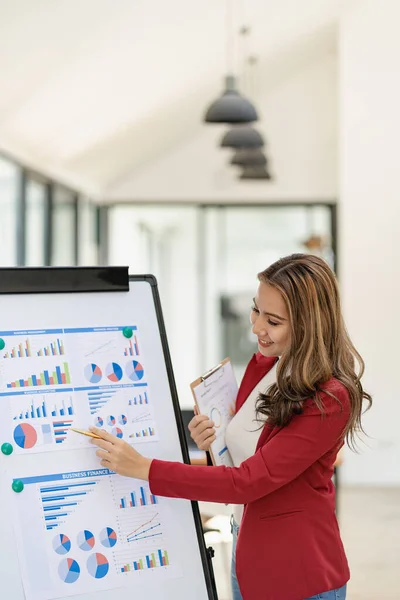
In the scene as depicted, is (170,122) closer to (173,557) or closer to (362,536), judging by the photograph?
(362,536)

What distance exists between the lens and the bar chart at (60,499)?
193cm

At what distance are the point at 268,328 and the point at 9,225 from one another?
580 cm

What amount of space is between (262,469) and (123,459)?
0.92ft

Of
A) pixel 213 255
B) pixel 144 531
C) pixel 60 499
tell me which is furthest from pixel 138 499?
pixel 213 255

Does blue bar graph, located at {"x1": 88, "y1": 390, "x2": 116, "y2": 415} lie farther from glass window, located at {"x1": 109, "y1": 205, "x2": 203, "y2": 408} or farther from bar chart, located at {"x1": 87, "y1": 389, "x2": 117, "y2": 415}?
glass window, located at {"x1": 109, "y1": 205, "x2": 203, "y2": 408}

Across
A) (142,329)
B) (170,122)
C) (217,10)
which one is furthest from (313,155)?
(142,329)

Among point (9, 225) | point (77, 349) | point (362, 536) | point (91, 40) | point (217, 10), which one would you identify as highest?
point (217, 10)

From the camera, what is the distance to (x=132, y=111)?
Result: 7906 millimetres

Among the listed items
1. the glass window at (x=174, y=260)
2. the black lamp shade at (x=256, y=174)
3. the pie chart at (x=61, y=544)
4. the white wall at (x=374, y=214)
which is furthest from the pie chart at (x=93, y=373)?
the glass window at (x=174, y=260)

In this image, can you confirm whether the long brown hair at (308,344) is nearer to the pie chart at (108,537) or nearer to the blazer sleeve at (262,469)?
the blazer sleeve at (262,469)

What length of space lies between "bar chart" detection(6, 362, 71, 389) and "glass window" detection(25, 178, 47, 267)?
5.97m

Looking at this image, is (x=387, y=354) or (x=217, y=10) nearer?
(x=217, y=10)

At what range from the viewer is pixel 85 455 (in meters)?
1.99

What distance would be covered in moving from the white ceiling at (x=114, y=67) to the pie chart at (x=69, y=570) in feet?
11.0
